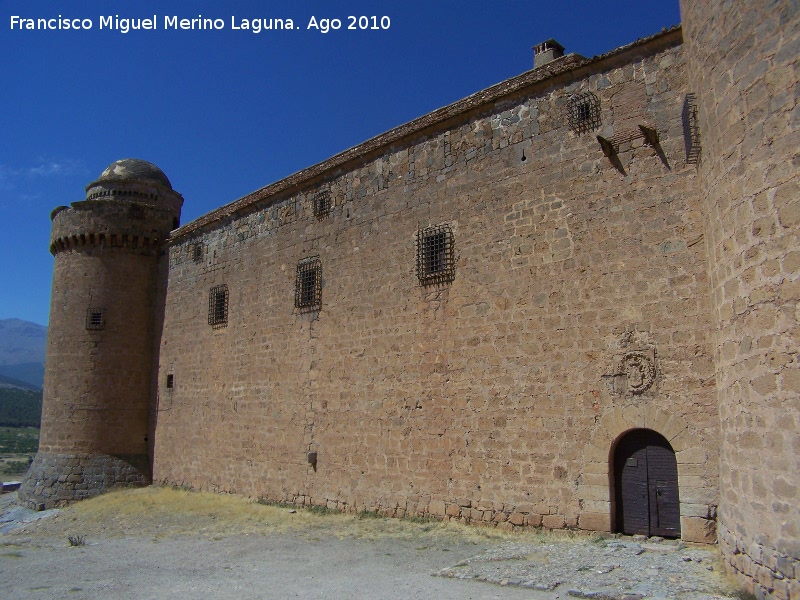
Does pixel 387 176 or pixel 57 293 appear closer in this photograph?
pixel 387 176

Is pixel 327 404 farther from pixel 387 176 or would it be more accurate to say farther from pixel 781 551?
pixel 781 551

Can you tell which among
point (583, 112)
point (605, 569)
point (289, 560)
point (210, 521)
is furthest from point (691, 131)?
point (210, 521)

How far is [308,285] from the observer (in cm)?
1352

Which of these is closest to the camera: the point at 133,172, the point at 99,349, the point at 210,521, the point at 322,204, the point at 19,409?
the point at 210,521

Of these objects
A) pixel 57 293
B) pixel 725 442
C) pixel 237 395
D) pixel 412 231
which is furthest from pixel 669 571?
pixel 57 293

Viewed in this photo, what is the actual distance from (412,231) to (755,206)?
6.26 metres

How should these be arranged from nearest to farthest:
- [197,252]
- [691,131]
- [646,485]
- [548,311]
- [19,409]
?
[691,131] → [646,485] → [548,311] → [197,252] → [19,409]

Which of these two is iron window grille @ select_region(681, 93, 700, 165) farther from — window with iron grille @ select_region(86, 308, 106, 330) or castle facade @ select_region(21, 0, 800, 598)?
window with iron grille @ select_region(86, 308, 106, 330)

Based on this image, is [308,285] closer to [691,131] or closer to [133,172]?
[691,131]

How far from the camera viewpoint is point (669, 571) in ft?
21.5

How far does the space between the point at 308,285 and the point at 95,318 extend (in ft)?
26.2

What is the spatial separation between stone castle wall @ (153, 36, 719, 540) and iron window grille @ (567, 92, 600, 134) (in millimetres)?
121

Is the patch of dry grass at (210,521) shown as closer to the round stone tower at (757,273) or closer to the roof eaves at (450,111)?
the round stone tower at (757,273)

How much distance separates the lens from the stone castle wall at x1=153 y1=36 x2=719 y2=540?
327 inches
